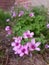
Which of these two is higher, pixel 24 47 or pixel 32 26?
pixel 24 47

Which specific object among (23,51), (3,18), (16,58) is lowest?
(3,18)

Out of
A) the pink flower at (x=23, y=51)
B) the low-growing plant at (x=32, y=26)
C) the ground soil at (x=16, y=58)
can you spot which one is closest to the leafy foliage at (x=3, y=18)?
the low-growing plant at (x=32, y=26)

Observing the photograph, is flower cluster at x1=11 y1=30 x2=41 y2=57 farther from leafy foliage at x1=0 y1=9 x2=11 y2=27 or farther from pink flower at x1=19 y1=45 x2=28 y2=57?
leafy foliage at x1=0 y1=9 x2=11 y2=27

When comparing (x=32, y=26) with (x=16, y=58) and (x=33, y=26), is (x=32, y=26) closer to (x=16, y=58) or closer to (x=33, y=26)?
(x=33, y=26)

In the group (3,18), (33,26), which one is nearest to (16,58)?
(33,26)

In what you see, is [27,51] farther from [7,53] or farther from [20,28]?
[20,28]

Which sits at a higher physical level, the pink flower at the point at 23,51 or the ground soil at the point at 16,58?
the pink flower at the point at 23,51

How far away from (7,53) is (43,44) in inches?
17.9

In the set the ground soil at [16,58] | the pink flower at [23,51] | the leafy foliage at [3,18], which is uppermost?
the pink flower at [23,51]

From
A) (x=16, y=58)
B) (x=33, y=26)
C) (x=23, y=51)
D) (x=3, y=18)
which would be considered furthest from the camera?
(x=3, y=18)

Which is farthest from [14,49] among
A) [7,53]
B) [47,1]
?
[47,1]

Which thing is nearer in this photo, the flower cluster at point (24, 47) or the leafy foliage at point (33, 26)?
the flower cluster at point (24, 47)

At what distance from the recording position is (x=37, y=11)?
11.6ft

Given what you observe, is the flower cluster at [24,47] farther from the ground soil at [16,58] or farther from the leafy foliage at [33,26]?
the leafy foliage at [33,26]
